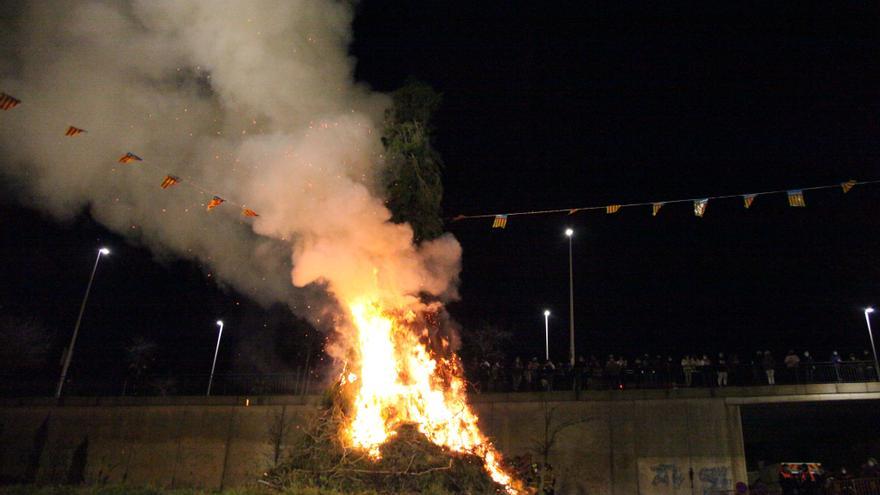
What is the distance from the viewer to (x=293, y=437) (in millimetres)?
25766

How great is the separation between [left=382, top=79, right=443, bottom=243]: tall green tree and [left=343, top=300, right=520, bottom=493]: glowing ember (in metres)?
3.18

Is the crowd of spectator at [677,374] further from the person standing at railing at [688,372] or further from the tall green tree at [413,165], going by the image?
the tall green tree at [413,165]

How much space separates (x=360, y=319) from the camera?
19.2 m

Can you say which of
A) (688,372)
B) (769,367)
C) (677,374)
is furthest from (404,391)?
(769,367)

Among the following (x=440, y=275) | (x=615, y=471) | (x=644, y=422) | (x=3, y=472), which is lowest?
(x=3, y=472)

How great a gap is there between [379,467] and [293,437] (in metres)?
11.6

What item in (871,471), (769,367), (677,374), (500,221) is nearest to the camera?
(871,471)

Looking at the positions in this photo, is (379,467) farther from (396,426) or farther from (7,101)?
(7,101)

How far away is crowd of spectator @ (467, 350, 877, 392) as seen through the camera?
22641mm

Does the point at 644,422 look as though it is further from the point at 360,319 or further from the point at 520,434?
the point at 360,319

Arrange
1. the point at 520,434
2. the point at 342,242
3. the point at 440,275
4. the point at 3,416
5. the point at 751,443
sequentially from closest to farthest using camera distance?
the point at 342,242 → the point at 440,275 → the point at 520,434 → the point at 3,416 → the point at 751,443

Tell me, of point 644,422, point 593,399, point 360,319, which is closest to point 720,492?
point 644,422

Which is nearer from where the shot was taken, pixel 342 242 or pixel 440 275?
pixel 342 242

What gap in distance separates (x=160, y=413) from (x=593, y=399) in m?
19.1
